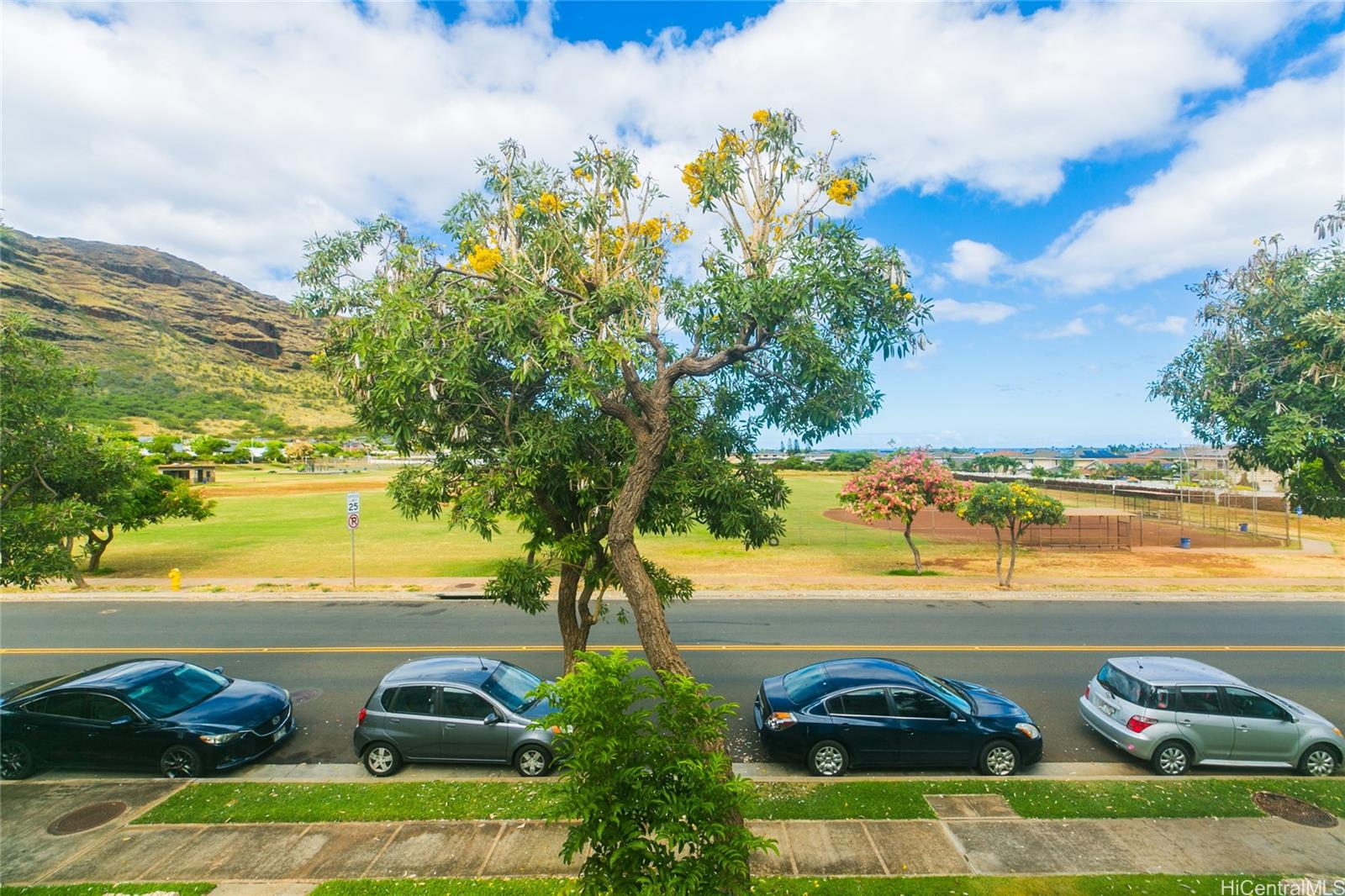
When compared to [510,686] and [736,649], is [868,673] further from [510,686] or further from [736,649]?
[736,649]

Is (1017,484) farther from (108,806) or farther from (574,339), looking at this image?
(108,806)

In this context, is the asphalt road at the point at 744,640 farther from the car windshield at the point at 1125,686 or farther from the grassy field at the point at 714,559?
the grassy field at the point at 714,559

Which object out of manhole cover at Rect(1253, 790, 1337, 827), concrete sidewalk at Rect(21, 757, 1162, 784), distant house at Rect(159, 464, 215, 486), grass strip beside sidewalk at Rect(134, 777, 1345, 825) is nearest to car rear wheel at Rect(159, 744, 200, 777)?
concrete sidewalk at Rect(21, 757, 1162, 784)

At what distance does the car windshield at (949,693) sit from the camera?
370 inches

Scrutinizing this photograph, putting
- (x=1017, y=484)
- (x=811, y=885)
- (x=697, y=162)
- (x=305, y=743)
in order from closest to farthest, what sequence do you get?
(x=811, y=885) → (x=697, y=162) → (x=305, y=743) → (x=1017, y=484)

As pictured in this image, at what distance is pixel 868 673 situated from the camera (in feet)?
32.8

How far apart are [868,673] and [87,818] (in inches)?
405

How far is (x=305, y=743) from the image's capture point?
1045 cm

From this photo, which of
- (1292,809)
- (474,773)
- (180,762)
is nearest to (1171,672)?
(1292,809)

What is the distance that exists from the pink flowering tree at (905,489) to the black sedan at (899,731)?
1633 cm

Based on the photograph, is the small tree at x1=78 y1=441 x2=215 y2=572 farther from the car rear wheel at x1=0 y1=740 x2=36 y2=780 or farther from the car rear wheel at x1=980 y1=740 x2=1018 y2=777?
the car rear wheel at x1=980 y1=740 x2=1018 y2=777

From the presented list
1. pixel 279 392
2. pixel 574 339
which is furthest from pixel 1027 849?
pixel 279 392

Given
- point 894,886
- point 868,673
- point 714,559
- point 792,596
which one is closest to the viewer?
point 894,886

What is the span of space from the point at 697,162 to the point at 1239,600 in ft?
78.0
